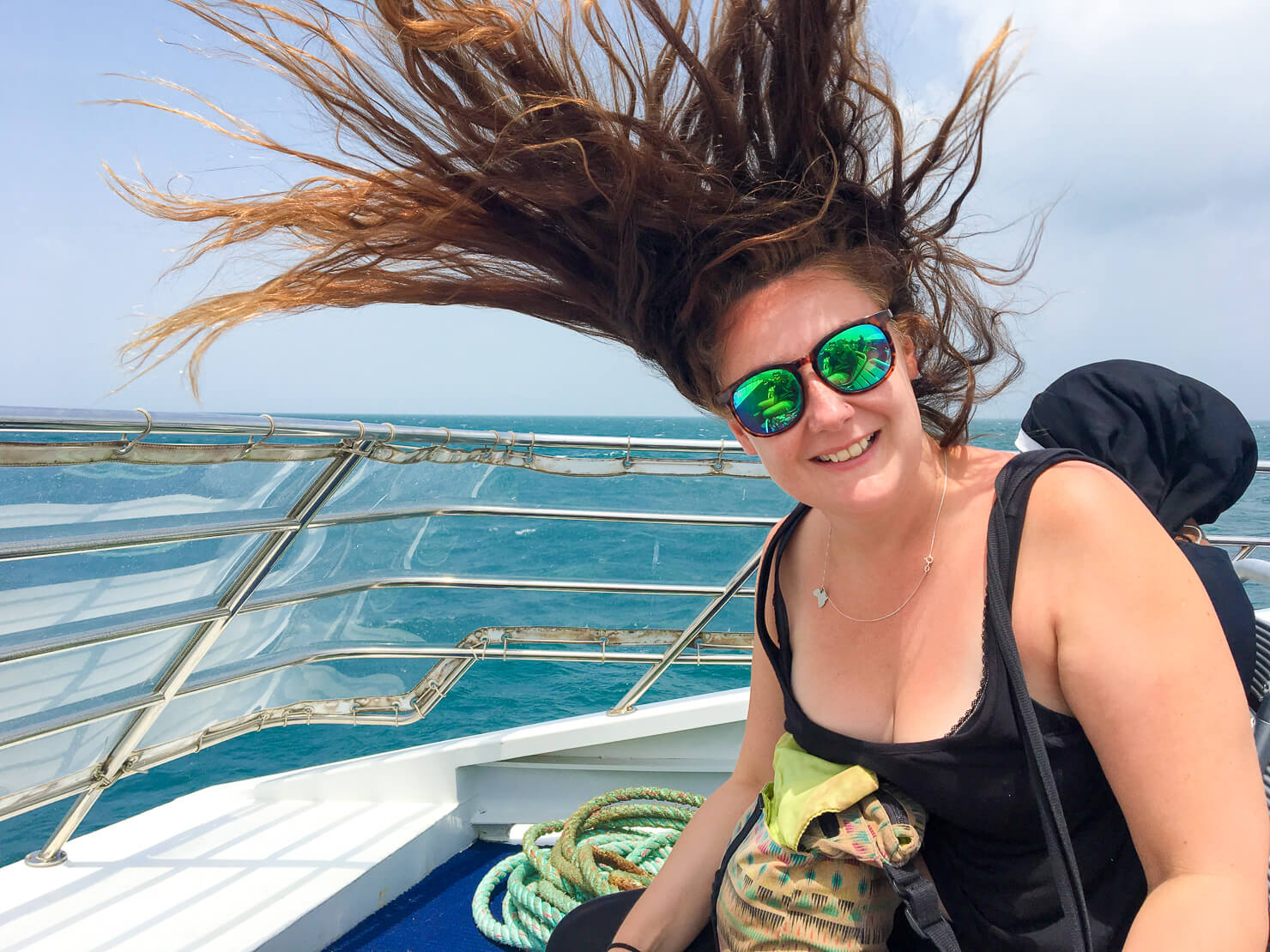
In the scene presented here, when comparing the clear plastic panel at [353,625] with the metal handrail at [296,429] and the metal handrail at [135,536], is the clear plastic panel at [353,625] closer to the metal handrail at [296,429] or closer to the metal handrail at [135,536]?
the metal handrail at [135,536]

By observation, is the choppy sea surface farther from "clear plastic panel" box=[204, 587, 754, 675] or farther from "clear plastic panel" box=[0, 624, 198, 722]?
"clear plastic panel" box=[0, 624, 198, 722]

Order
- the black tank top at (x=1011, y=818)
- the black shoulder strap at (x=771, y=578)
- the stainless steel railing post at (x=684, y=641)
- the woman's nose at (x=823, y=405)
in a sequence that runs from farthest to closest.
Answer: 1. the stainless steel railing post at (x=684, y=641)
2. the black shoulder strap at (x=771, y=578)
3. the woman's nose at (x=823, y=405)
4. the black tank top at (x=1011, y=818)

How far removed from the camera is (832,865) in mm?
1177

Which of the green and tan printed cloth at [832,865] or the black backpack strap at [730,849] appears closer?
the green and tan printed cloth at [832,865]

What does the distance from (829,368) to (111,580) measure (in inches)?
59.1

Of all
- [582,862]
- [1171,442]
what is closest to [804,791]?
[1171,442]

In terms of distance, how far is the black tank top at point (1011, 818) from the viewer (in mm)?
1062

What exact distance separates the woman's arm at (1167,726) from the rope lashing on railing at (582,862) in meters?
1.36

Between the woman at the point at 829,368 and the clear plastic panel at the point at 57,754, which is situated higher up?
the woman at the point at 829,368

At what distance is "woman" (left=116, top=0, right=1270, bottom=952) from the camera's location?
986mm

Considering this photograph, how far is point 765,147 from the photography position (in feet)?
4.33

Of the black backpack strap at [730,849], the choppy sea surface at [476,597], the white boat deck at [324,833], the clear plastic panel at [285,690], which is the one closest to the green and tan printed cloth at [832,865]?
the black backpack strap at [730,849]

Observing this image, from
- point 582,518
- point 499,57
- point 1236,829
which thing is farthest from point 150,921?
point 1236,829

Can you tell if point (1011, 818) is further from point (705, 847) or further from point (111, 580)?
point (111, 580)
